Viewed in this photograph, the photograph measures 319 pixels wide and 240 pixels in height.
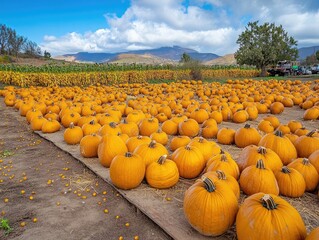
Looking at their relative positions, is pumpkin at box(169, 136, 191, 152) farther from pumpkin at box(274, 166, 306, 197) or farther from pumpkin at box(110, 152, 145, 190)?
pumpkin at box(274, 166, 306, 197)

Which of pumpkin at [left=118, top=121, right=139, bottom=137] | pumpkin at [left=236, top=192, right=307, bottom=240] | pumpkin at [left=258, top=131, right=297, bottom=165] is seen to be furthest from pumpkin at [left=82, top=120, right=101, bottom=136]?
pumpkin at [left=236, top=192, right=307, bottom=240]

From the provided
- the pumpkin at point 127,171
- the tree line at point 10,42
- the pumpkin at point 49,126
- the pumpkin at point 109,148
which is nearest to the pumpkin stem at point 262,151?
the pumpkin at point 127,171

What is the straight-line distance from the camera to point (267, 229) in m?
2.38

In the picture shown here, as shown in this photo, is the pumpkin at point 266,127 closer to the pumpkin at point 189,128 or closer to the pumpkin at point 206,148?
the pumpkin at point 189,128

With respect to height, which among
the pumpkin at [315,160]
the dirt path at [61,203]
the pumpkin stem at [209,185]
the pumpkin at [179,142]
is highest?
the pumpkin stem at [209,185]

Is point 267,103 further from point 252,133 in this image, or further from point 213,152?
point 213,152

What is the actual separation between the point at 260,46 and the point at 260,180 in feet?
134

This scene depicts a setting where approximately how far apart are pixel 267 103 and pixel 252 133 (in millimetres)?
4575

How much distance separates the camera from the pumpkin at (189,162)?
399 centimetres

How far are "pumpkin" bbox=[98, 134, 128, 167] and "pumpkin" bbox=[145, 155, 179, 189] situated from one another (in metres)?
0.85

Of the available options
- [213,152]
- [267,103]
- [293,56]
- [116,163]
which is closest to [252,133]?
[213,152]

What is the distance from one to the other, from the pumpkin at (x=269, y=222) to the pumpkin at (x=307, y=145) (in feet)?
7.33

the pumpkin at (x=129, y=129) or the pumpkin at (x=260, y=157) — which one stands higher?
the pumpkin at (x=260, y=157)

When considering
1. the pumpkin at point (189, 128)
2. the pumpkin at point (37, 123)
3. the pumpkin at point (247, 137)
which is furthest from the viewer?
the pumpkin at point (37, 123)
